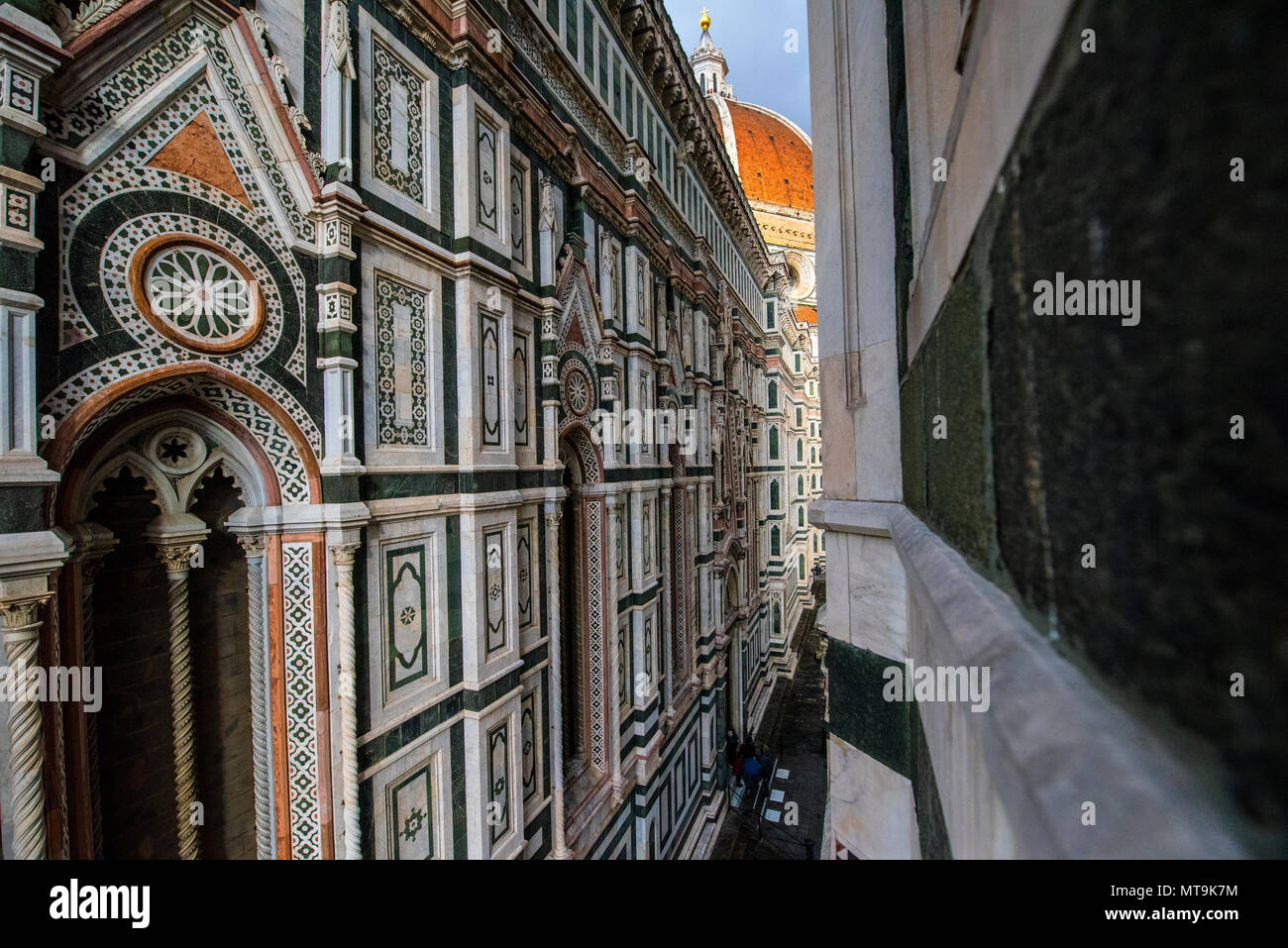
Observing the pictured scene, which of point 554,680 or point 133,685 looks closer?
point 133,685

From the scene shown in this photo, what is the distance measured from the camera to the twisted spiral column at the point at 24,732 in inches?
78.7

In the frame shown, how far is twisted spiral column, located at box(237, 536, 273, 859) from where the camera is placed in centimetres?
310

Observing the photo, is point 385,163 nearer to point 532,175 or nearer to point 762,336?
point 532,175

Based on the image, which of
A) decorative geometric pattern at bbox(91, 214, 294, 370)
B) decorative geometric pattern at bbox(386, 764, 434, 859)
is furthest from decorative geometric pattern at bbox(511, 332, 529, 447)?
decorative geometric pattern at bbox(386, 764, 434, 859)

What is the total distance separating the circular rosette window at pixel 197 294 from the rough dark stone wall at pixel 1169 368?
131 inches

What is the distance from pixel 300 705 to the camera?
311cm

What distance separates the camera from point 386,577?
11.6 feet

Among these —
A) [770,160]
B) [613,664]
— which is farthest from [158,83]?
[770,160]

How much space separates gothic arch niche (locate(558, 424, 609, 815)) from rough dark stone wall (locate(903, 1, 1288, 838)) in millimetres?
6205

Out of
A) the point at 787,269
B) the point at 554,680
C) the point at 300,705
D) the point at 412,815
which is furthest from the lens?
the point at 787,269

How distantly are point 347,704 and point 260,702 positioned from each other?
1.64 ft

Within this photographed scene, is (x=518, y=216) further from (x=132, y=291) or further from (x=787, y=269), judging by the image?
(x=787, y=269)
